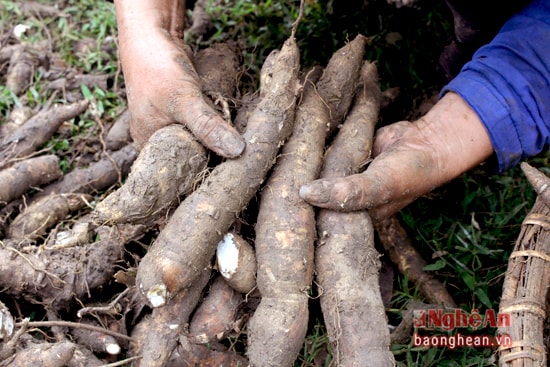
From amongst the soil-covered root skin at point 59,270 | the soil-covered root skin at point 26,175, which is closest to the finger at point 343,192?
the soil-covered root skin at point 59,270

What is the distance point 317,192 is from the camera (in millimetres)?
1633

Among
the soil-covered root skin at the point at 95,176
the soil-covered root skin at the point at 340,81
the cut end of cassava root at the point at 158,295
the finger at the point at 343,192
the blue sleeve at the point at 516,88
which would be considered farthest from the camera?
the soil-covered root skin at the point at 95,176

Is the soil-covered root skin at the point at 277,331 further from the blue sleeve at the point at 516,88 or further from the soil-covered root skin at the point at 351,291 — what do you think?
the blue sleeve at the point at 516,88

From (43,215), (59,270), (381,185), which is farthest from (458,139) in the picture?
(43,215)

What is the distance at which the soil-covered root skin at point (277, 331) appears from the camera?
1516 mm

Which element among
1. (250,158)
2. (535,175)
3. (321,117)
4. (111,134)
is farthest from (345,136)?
(111,134)

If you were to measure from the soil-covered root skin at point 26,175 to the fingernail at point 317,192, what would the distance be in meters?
1.11

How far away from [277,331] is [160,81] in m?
0.84

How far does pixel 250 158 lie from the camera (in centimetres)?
168

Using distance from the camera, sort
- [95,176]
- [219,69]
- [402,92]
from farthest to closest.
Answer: [402,92] → [95,176] → [219,69]

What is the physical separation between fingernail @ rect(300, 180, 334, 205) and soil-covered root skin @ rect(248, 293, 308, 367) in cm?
27

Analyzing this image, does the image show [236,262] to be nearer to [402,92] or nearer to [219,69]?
[219,69]

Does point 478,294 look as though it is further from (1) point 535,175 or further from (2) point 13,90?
(2) point 13,90

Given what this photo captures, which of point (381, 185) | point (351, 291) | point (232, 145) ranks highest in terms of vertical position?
point (232, 145)
